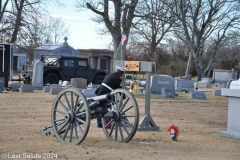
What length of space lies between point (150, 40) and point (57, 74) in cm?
2310

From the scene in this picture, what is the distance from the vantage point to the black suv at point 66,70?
29.3 meters

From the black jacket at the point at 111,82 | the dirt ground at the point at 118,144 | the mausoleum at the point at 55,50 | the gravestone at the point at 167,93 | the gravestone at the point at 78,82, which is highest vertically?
the mausoleum at the point at 55,50

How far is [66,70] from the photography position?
30.5 metres

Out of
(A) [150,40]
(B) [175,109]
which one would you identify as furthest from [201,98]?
(A) [150,40]

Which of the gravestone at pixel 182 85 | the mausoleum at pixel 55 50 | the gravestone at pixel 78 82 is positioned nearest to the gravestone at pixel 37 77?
the gravestone at pixel 78 82

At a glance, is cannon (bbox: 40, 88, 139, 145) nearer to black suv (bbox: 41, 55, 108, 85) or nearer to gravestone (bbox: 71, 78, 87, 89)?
gravestone (bbox: 71, 78, 87, 89)

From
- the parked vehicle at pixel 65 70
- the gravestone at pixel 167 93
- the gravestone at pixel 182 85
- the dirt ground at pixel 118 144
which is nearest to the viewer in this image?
the dirt ground at pixel 118 144

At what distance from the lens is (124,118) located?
9062 mm

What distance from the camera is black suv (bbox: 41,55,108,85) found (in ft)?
96.2

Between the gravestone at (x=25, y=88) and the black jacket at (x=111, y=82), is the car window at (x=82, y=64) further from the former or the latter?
the black jacket at (x=111, y=82)

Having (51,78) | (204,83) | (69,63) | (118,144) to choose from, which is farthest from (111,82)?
(204,83)

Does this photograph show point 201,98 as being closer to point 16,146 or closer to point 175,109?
point 175,109

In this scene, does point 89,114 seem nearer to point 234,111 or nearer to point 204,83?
point 234,111

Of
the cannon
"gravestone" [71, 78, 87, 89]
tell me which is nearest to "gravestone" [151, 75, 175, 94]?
"gravestone" [71, 78, 87, 89]
